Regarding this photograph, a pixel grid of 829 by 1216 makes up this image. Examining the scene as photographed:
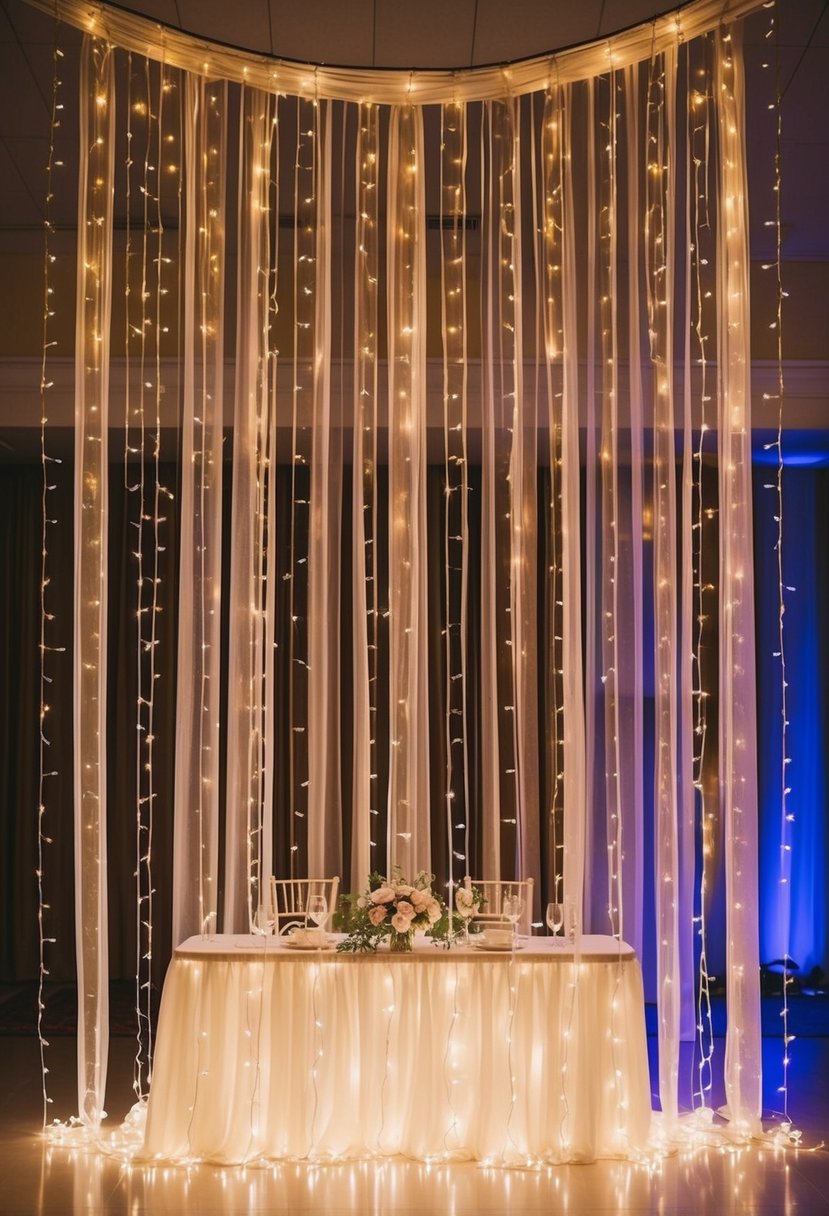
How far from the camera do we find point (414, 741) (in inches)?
200

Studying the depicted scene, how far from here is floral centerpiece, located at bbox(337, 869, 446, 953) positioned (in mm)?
4395

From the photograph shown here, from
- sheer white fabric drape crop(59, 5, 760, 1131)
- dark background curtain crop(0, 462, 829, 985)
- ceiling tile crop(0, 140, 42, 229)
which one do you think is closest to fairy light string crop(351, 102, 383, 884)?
sheer white fabric drape crop(59, 5, 760, 1131)

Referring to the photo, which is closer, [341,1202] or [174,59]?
[341,1202]

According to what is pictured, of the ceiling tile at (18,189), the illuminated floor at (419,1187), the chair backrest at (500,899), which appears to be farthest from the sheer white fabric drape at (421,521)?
the ceiling tile at (18,189)

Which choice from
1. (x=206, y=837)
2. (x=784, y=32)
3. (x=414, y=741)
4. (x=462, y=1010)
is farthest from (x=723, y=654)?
(x=784, y=32)

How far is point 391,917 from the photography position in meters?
4.41

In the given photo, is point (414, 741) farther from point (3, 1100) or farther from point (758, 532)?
point (758, 532)

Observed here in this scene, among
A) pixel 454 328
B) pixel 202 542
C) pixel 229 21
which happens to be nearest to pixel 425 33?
pixel 229 21

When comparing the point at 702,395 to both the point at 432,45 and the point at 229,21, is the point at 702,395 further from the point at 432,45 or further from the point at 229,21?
the point at 229,21

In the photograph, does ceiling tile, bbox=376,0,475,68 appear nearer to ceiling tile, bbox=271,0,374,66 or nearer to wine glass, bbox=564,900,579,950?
ceiling tile, bbox=271,0,374,66

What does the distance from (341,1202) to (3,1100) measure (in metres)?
A: 1.90

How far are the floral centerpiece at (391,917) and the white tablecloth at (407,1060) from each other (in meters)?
0.07

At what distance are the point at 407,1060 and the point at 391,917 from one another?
19.1 inches

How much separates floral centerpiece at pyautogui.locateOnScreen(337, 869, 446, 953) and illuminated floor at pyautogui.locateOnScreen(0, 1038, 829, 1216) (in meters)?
0.73
